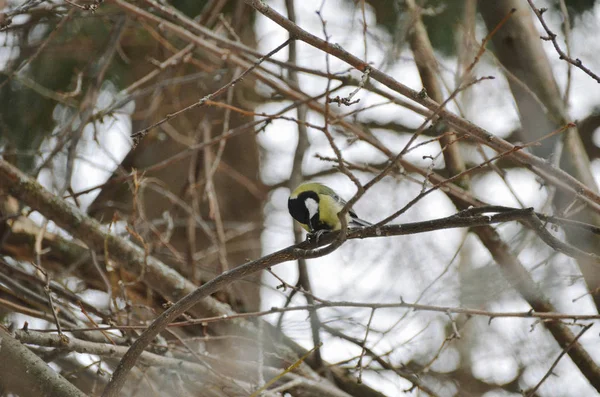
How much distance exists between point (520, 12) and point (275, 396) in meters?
1.90

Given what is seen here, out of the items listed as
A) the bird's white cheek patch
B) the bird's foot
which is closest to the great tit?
the bird's white cheek patch

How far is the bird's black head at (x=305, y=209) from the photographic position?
2436mm

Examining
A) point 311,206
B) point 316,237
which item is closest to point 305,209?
point 311,206

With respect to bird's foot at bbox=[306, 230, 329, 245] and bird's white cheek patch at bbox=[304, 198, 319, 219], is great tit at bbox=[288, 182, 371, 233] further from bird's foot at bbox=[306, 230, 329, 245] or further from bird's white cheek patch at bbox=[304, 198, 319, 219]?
bird's foot at bbox=[306, 230, 329, 245]

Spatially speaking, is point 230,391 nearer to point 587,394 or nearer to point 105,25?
point 587,394

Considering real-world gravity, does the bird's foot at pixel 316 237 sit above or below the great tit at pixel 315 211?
below

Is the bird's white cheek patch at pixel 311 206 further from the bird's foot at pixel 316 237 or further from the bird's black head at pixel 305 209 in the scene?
the bird's foot at pixel 316 237

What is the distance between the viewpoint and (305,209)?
2.44m

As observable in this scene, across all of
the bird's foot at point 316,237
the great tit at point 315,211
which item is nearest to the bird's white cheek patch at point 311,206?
the great tit at point 315,211

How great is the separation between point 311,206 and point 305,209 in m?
0.03

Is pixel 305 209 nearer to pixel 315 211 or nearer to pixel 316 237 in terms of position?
pixel 315 211

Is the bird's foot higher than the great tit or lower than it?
lower

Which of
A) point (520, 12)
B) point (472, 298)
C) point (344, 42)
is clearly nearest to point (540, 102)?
point (520, 12)

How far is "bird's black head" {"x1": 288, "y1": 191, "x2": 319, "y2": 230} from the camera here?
2.44m
